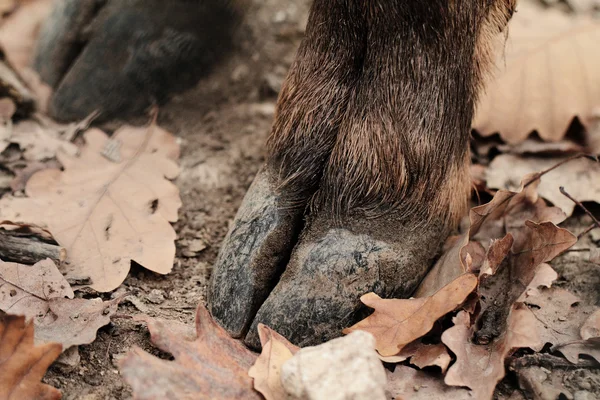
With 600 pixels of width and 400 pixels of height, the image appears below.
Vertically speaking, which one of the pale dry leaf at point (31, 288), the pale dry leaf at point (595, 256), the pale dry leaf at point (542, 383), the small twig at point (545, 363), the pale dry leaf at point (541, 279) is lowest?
the pale dry leaf at point (542, 383)

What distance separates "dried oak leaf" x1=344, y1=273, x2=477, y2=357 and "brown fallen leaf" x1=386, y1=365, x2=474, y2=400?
0.19ft

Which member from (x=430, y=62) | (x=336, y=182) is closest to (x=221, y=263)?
(x=336, y=182)

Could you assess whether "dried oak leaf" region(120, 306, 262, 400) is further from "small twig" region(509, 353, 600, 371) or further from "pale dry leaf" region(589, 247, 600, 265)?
"pale dry leaf" region(589, 247, 600, 265)

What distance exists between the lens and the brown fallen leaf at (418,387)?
5.67 feet

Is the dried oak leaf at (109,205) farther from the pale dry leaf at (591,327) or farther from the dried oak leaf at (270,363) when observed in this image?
the pale dry leaf at (591,327)

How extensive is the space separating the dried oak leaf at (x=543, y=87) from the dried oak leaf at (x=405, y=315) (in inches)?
42.1

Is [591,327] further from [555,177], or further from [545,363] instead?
[555,177]

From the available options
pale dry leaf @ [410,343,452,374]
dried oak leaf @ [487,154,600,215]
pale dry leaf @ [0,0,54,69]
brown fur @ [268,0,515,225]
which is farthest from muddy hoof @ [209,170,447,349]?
pale dry leaf @ [0,0,54,69]

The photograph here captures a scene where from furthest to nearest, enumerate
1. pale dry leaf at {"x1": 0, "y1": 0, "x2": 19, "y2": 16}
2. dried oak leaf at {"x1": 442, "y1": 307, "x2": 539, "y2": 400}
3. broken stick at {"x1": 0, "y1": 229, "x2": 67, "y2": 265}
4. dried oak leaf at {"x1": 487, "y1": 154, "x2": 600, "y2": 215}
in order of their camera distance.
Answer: pale dry leaf at {"x1": 0, "y1": 0, "x2": 19, "y2": 16}
dried oak leaf at {"x1": 487, "y1": 154, "x2": 600, "y2": 215}
broken stick at {"x1": 0, "y1": 229, "x2": 67, "y2": 265}
dried oak leaf at {"x1": 442, "y1": 307, "x2": 539, "y2": 400}

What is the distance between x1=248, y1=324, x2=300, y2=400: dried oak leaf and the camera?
166 cm

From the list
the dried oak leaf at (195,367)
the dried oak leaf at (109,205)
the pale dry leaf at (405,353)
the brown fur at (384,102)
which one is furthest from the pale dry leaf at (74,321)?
the pale dry leaf at (405,353)

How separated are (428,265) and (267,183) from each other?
1.66 ft

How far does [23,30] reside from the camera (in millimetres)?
3328

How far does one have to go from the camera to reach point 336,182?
1935mm
